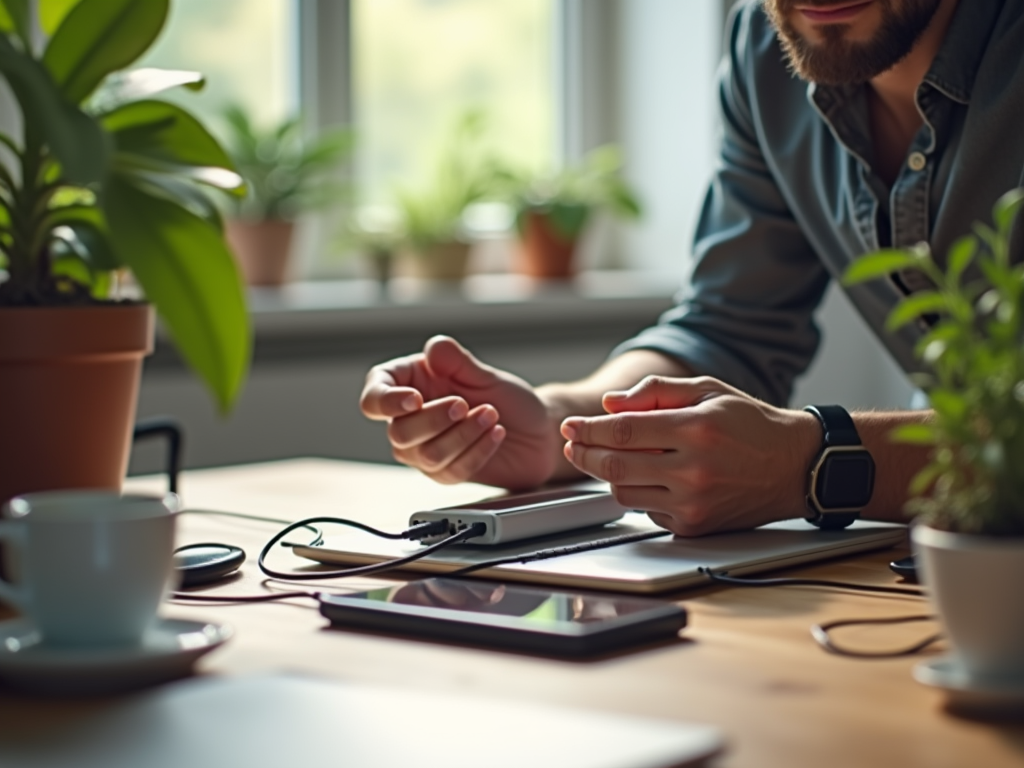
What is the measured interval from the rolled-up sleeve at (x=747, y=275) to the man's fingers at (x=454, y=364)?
1.15 feet

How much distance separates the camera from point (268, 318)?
233 centimetres

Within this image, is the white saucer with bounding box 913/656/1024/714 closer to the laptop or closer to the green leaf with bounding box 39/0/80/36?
the laptop

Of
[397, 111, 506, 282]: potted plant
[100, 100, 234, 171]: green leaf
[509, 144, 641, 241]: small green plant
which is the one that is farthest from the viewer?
[509, 144, 641, 241]: small green plant

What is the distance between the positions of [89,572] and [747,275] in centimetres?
114

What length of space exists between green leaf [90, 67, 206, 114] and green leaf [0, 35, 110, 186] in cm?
19

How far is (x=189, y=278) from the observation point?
0.88m

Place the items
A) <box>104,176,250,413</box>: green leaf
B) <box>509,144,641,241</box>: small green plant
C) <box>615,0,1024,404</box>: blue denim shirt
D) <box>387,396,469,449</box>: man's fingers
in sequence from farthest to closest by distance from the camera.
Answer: <box>509,144,641,241</box>: small green plant, <box>615,0,1024,404</box>: blue denim shirt, <box>387,396,469,449</box>: man's fingers, <box>104,176,250,413</box>: green leaf

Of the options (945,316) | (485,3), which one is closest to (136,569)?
(945,316)

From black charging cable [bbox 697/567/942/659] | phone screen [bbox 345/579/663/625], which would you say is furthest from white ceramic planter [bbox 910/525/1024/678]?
phone screen [bbox 345/579/663/625]

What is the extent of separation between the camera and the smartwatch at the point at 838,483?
116cm

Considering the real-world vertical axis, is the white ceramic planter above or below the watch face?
above

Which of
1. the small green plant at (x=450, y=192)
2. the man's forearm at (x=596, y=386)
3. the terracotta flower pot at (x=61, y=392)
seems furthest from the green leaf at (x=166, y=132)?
the small green plant at (x=450, y=192)

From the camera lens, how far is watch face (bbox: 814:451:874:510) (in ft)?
3.82

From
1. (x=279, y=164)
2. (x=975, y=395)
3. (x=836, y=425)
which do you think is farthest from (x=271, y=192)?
(x=975, y=395)
